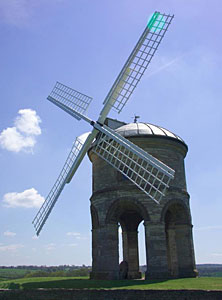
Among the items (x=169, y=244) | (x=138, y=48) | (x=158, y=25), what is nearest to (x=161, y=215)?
(x=169, y=244)

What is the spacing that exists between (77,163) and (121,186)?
316 centimetres

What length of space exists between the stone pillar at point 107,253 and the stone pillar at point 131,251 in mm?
3994

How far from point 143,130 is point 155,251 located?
7594mm

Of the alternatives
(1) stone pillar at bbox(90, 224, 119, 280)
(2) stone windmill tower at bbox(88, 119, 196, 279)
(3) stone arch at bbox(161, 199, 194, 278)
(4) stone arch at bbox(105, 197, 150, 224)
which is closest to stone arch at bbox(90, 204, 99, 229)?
(2) stone windmill tower at bbox(88, 119, 196, 279)

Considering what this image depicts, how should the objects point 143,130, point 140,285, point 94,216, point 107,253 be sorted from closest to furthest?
point 140,285, point 107,253, point 143,130, point 94,216

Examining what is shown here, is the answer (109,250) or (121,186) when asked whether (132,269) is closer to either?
(109,250)

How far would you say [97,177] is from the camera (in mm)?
21391

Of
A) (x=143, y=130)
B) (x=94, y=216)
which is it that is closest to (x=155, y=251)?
(x=94, y=216)

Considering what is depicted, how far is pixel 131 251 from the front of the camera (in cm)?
2352

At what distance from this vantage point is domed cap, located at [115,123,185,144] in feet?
66.9

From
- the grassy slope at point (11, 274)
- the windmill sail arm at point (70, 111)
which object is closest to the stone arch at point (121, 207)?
the windmill sail arm at point (70, 111)

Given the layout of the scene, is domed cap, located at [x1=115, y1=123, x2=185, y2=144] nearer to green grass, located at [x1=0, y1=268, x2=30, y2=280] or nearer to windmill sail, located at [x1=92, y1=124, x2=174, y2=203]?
windmill sail, located at [x1=92, y1=124, x2=174, y2=203]

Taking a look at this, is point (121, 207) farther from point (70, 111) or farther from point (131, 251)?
point (70, 111)

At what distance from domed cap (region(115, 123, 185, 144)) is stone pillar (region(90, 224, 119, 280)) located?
6.02 meters
